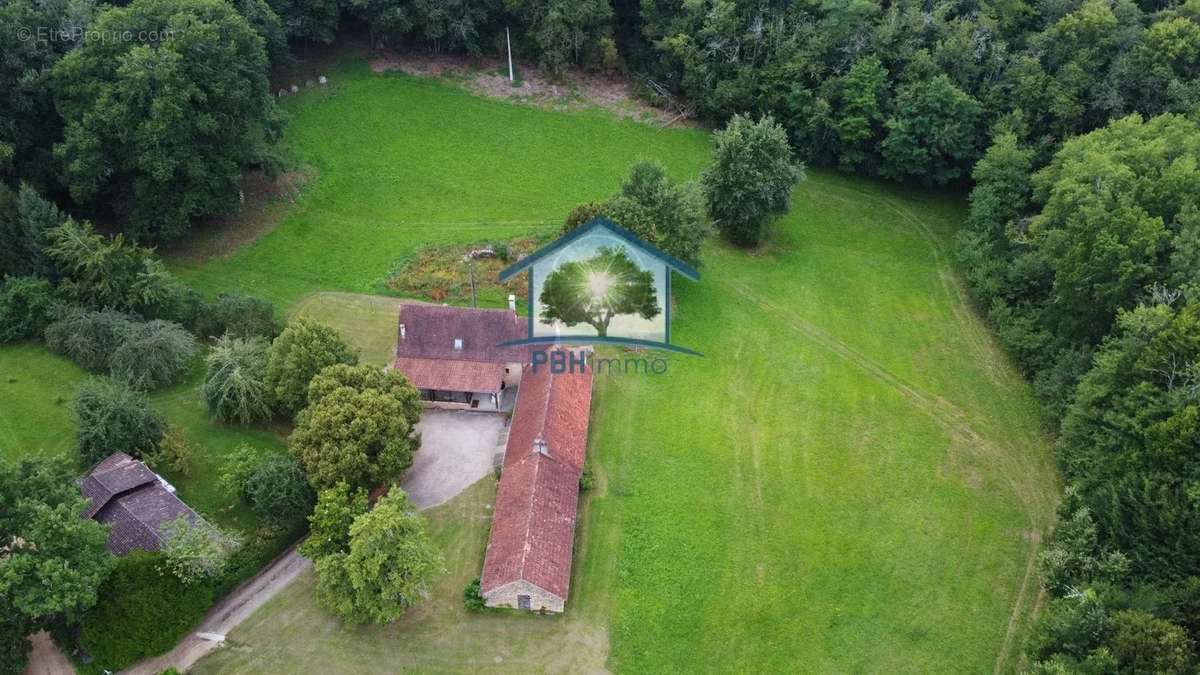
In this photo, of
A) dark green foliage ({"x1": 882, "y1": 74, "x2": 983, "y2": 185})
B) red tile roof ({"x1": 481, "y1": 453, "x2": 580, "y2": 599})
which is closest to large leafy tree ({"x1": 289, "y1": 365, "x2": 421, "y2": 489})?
red tile roof ({"x1": 481, "y1": 453, "x2": 580, "y2": 599})

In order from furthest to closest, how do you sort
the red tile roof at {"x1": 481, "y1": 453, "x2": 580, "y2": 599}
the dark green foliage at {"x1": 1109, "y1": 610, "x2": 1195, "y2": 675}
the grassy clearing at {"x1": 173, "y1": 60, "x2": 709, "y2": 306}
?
the grassy clearing at {"x1": 173, "y1": 60, "x2": 709, "y2": 306}, the red tile roof at {"x1": 481, "y1": 453, "x2": 580, "y2": 599}, the dark green foliage at {"x1": 1109, "y1": 610, "x2": 1195, "y2": 675}

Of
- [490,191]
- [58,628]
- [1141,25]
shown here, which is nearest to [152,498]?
[58,628]

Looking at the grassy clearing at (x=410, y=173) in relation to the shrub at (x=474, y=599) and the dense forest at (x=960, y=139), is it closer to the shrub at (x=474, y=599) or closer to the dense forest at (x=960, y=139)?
the dense forest at (x=960, y=139)

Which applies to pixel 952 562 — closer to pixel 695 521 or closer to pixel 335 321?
pixel 695 521

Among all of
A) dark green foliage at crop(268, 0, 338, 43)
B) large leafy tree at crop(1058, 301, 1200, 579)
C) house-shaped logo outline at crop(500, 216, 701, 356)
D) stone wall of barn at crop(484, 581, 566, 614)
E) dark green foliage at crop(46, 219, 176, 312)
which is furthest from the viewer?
dark green foliage at crop(268, 0, 338, 43)

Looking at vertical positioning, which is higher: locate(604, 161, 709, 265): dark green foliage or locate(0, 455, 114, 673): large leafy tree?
locate(604, 161, 709, 265): dark green foliage

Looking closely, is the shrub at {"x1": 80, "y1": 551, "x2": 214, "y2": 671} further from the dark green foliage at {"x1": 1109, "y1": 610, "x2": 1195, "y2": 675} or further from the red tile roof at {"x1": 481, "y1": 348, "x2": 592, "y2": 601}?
the dark green foliage at {"x1": 1109, "y1": 610, "x2": 1195, "y2": 675}

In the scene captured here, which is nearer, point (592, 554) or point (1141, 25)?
point (592, 554)

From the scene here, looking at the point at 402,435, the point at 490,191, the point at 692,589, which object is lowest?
the point at 692,589
